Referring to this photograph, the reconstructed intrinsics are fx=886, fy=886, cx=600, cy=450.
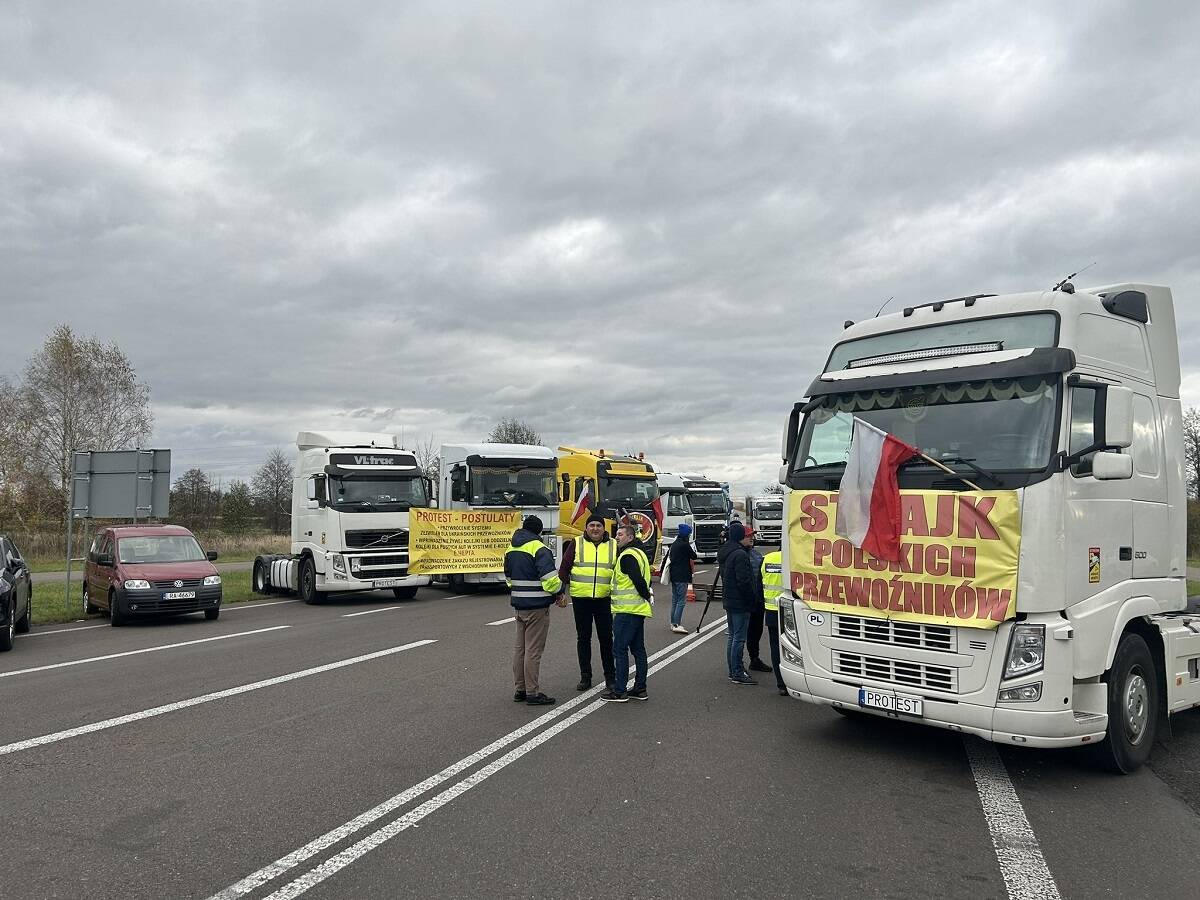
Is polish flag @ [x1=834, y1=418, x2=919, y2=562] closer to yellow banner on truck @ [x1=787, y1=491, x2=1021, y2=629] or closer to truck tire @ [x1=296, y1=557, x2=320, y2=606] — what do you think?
yellow banner on truck @ [x1=787, y1=491, x2=1021, y2=629]

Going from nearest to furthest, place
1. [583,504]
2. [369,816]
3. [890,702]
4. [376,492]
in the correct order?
[369,816] → [890,702] → [376,492] → [583,504]

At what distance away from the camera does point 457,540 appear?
65.1ft

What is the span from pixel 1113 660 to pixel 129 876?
19.8 ft

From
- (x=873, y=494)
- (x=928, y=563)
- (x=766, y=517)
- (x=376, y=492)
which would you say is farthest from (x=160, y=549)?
(x=766, y=517)

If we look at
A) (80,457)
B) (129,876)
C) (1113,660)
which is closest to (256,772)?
(129,876)

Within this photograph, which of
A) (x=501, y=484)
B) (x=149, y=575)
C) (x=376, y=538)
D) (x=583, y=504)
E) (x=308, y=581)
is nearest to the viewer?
(x=149, y=575)

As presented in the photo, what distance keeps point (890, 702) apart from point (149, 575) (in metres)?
14.1

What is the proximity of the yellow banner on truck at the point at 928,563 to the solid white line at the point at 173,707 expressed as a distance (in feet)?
19.2

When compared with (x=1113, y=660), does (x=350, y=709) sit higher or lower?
lower

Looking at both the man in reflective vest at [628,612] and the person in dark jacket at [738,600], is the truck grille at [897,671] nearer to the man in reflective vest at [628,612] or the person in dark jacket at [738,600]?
the man in reflective vest at [628,612]

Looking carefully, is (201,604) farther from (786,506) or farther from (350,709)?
(786,506)

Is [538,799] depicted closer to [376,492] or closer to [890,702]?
[890,702]

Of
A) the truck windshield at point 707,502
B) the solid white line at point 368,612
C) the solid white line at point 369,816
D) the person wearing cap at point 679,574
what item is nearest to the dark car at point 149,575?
the solid white line at point 368,612

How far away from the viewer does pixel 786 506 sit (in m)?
6.89
